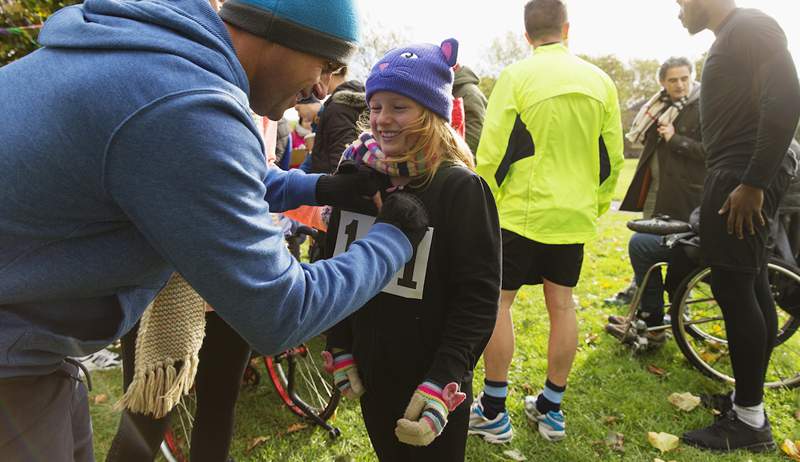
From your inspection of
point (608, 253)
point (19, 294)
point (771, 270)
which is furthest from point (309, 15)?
point (608, 253)

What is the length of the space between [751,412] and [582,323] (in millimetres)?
1786

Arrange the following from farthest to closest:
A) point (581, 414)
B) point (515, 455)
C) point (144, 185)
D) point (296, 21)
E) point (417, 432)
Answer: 1. point (581, 414)
2. point (515, 455)
3. point (417, 432)
4. point (296, 21)
5. point (144, 185)

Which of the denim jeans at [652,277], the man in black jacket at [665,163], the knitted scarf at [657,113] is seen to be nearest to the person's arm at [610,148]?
the denim jeans at [652,277]

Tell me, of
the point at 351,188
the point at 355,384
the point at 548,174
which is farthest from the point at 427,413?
the point at 548,174

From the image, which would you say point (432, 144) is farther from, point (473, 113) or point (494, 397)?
point (473, 113)

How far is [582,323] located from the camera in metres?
4.58

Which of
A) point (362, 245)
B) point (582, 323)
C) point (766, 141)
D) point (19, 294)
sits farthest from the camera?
point (582, 323)

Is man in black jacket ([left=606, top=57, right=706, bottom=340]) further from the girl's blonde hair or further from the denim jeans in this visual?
the girl's blonde hair

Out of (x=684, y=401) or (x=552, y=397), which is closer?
(x=552, y=397)

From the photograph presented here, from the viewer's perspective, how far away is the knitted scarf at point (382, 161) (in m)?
1.71

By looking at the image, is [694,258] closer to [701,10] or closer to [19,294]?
[701,10]

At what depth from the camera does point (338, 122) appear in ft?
10.9

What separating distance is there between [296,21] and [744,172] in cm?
233

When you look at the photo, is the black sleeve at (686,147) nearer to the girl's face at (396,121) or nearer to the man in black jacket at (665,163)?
the man in black jacket at (665,163)
